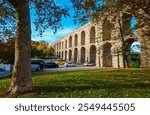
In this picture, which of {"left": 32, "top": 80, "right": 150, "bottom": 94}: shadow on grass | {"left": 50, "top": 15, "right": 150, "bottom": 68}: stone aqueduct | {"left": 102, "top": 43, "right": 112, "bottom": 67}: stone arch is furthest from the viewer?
{"left": 102, "top": 43, "right": 112, "bottom": 67}: stone arch

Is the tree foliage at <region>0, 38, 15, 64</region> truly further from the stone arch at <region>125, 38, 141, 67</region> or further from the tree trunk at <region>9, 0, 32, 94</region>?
the tree trunk at <region>9, 0, 32, 94</region>

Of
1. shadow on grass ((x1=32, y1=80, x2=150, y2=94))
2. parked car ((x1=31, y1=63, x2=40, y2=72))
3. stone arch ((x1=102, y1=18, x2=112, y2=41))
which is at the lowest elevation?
shadow on grass ((x1=32, y1=80, x2=150, y2=94))

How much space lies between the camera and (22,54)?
10609mm

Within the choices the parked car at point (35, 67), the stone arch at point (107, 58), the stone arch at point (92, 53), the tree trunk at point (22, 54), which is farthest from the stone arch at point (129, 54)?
the stone arch at point (92, 53)

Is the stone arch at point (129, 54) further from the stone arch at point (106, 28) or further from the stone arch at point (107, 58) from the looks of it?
the stone arch at point (107, 58)

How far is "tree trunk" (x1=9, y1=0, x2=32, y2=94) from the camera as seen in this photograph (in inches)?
415

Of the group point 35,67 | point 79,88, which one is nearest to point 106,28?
point 35,67

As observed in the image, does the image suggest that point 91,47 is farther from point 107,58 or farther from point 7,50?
point 7,50

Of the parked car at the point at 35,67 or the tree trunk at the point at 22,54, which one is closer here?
the tree trunk at the point at 22,54

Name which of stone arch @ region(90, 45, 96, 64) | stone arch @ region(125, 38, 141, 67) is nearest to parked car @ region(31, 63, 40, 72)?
stone arch @ region(125, 38, 141, 67)

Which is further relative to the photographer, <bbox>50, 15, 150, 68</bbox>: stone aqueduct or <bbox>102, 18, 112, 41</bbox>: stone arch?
<bbox>50, 15, 150, 68</bbox>: stone aqueduct

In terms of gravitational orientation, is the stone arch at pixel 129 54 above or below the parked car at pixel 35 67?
above

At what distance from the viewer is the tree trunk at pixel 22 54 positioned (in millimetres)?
10539

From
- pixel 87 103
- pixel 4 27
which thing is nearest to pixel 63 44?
pixel 4 27
